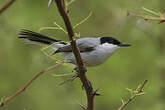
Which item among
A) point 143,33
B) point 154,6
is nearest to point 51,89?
point 143,33

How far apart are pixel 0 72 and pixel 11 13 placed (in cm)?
96

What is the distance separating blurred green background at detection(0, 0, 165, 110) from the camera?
376cm

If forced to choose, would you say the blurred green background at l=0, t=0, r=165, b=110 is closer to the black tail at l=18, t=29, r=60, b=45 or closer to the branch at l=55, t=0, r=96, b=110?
the black tail at l=18, t=29, r=60, b=45

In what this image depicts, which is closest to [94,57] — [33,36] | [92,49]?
[92,49]

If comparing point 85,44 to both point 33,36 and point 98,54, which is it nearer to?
point 98,54

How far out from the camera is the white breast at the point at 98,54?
3.39 metres

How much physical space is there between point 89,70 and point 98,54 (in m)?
0.99

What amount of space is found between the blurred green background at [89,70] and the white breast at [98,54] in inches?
9.6

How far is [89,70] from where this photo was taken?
4461mm

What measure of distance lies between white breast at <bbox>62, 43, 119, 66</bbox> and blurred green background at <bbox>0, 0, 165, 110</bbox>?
0.24m

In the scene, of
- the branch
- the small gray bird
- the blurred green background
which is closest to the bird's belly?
the small gray bird

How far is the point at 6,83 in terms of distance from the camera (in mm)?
4195

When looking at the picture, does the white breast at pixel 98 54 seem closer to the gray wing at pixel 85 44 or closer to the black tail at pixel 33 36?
the gray wing at pixel 85 44

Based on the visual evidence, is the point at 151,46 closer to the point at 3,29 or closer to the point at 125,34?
the point at 125,34
